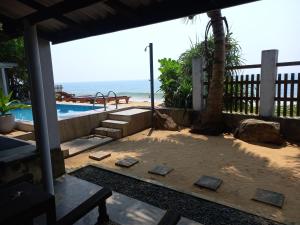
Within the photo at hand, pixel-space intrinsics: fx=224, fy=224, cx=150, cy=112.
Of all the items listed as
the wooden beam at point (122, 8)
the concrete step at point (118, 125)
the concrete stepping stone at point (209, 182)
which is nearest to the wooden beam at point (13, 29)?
the wooden beam at point (122, 8)

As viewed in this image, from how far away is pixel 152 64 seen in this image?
25.4 feet

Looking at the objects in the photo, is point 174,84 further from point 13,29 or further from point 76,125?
point 13,29

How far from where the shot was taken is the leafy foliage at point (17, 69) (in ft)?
45.9

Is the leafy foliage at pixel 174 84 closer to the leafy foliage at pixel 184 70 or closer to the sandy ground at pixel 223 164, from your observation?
the leafy foliage at pixel 184 70

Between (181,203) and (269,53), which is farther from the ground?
(269,53)

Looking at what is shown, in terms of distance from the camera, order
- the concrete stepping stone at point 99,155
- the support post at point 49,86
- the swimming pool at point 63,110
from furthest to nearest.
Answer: the swimming pool at point 63,110, the concrete stepping stone at point 99,155, the support post at point 49,86

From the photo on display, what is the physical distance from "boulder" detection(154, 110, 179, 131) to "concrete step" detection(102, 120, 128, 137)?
1.25m

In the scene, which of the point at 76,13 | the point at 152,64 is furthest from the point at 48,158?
the point at 152,64

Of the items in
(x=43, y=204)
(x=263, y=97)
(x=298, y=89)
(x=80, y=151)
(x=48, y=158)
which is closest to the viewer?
(x=43, y=204)

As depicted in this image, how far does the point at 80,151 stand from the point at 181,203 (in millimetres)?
3314

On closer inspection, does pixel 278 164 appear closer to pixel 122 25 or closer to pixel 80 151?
pixel 122 25

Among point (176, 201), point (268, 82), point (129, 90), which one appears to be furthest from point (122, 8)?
point (129, 90)

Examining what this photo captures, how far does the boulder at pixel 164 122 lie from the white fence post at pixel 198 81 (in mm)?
1080

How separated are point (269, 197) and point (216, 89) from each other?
4210 mm
